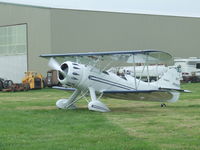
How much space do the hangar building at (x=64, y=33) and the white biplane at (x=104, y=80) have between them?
25693 millimetres

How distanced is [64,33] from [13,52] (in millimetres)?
5759

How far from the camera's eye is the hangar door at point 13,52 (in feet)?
144

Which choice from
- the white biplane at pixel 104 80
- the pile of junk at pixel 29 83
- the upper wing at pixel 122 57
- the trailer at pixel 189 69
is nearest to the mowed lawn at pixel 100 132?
the white biplane at pixel 104 80

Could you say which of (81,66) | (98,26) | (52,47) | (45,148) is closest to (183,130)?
(45,148)

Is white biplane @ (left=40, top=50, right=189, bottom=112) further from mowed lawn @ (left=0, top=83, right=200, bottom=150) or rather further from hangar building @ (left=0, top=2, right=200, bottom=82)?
hangar building @ (left=0, top=2, right=200, bottom=82)

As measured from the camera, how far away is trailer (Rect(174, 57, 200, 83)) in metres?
46.1

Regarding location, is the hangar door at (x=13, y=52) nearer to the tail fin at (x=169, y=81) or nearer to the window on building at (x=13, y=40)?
the window on building at (x=13, y=40)

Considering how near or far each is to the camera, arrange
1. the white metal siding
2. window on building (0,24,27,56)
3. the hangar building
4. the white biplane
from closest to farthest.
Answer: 1. the white biplane
2. the hangar building
3. window on building (0,24,27,56)
4. the white metal siding

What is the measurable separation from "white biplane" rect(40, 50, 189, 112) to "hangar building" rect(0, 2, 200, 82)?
2569 centimetres

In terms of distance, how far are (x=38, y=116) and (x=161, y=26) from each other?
39.1m

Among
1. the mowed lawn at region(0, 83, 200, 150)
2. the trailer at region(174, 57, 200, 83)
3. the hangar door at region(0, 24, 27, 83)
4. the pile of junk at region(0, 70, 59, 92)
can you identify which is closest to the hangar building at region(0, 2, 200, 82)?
the hangar door at region(0, 24, 27, 83)

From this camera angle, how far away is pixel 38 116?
1324 centimetres

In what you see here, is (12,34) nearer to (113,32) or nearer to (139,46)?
(113,32)

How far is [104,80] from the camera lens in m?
15.8
